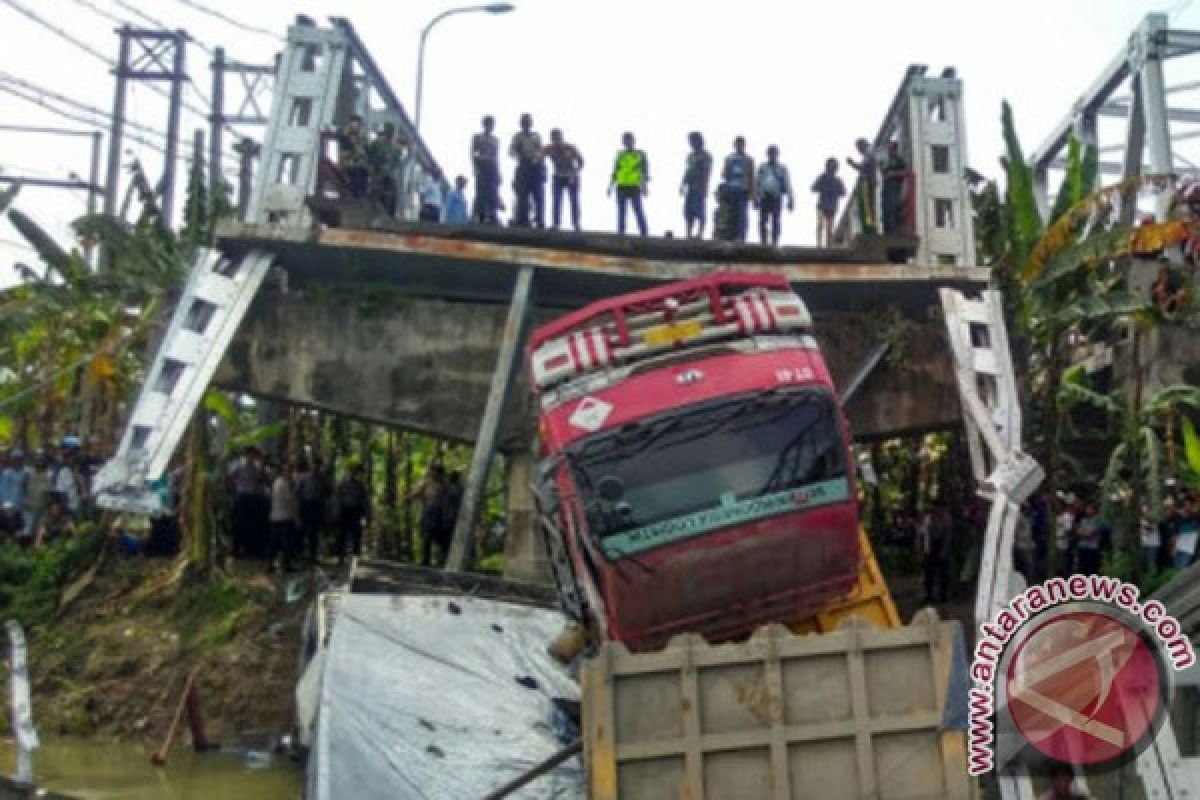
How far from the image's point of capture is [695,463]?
9758 millimetres

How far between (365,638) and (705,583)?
2.70 m

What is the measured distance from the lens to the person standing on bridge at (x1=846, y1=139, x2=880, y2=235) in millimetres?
17031

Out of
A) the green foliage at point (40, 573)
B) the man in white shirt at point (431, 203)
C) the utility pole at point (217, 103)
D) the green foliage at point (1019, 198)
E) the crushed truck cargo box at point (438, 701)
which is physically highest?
the utility pole at point (217, 103)

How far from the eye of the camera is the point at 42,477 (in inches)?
700

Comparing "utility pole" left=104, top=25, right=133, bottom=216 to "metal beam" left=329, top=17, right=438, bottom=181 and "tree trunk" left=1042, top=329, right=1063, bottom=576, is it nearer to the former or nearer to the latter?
"metal beam" left=329, top=17, right=438, bottom=181

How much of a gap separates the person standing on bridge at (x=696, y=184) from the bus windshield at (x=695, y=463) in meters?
8.38

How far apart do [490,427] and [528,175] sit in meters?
4.20

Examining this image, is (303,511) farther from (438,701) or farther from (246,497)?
(438,701)

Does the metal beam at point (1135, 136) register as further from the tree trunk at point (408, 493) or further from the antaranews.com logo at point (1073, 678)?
the antaranews.com logo at point (1073, 678)

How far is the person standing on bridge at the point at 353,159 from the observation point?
54.3 feet

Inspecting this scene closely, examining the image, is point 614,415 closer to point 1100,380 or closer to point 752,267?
point 752,267

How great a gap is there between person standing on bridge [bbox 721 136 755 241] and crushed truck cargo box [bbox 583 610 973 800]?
12.1 meters

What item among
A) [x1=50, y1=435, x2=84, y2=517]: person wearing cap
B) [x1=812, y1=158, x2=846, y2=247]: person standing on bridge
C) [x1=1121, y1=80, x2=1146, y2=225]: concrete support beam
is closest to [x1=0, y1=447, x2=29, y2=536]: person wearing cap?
[x1=50, y1=435, x2=84, y2=517]: person wearing cap

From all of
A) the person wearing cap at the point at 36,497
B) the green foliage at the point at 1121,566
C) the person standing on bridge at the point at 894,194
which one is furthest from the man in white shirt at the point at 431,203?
the green foliage at the point at 1121,566
